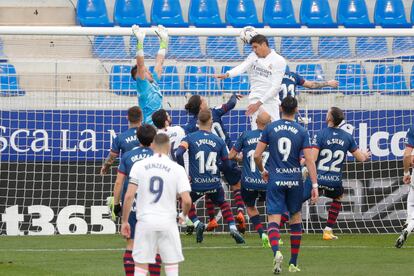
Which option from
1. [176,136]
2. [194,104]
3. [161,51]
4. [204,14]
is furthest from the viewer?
[204,14]

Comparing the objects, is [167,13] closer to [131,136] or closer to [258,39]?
[258,39]

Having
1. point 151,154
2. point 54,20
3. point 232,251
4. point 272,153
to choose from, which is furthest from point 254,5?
point 151,154

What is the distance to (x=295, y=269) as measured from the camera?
11.6 m

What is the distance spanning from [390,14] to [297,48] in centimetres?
633

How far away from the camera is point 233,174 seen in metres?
15.8

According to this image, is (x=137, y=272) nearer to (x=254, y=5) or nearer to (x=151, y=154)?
(x=151, y=154)

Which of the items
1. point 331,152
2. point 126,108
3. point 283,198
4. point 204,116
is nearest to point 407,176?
point 331,152

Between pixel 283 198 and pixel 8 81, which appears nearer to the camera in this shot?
pixel 283 198

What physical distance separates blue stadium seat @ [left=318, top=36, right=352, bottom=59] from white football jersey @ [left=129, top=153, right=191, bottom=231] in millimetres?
10139

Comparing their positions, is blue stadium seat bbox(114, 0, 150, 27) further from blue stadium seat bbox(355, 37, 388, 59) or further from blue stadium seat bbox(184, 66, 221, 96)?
blue stadium seat bbox(355, 37, 388, 59)

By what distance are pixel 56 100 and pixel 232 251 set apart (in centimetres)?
545

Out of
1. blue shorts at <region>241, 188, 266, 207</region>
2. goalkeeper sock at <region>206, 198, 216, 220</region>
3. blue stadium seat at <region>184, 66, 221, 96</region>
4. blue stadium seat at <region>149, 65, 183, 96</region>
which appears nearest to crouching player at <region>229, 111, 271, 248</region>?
blue shorts at <region>241, 188, 266, 207</region>

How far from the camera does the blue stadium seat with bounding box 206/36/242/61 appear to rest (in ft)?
62.4

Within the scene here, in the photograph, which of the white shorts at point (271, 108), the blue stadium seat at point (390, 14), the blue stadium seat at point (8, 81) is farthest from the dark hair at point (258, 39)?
the blue stadium seat at point (390, 14)
